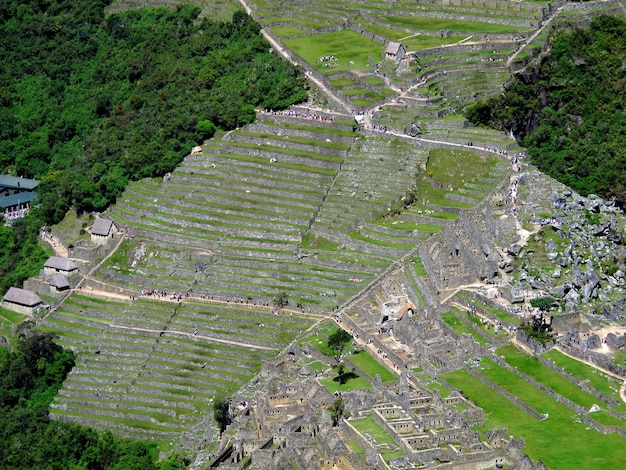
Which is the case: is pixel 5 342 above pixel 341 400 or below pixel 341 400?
below

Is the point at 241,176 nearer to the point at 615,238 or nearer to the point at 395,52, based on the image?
the point at 395,52

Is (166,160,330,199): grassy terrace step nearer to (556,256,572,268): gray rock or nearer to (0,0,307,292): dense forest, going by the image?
(0,0,307,292): dense forest

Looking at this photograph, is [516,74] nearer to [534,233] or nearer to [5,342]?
[534,233]

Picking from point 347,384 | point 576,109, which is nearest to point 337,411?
point 347,384

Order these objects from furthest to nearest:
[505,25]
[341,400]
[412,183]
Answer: [505,25] → [412,183] → [341,400]

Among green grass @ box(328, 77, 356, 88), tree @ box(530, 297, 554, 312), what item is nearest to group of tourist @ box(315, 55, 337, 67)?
green grass @ box(328, 77, 356, 88)

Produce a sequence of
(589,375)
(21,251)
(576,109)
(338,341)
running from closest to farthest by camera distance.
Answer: (589,375), (338,341), (576,109), (21,251)

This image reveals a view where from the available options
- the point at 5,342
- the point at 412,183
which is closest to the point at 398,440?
the point at 412,183
